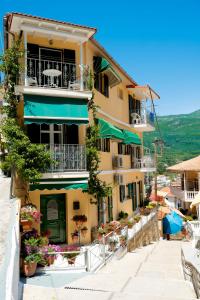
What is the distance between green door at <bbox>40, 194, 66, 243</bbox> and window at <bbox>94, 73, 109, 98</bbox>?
8293 millimetres

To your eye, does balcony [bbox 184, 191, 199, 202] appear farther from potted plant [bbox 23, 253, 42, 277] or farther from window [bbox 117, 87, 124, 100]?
potted plant [bbox 23, 253, 42, 277]

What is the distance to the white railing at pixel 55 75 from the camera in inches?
683

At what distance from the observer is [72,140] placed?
60.7 ft

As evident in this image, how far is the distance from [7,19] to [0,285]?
1384cm

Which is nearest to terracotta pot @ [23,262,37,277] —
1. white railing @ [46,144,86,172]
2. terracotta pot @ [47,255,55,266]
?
terracotta pot @ [47,255,55,266]

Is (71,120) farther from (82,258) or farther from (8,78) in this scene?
(82,258)

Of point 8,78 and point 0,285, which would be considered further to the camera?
point 8,78

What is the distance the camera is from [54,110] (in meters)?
16.8

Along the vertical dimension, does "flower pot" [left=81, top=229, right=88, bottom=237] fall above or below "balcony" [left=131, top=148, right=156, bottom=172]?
below

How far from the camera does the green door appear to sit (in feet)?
58.6

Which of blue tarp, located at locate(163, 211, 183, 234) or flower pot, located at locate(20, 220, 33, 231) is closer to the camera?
flower pot, located at locate(20, 220, 33, 231)

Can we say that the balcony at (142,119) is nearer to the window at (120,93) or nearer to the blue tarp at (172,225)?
the window at (120,93)

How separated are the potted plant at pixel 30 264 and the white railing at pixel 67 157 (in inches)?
191

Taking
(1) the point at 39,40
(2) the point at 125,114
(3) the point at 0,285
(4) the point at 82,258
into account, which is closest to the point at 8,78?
(1) the point at 39,40
